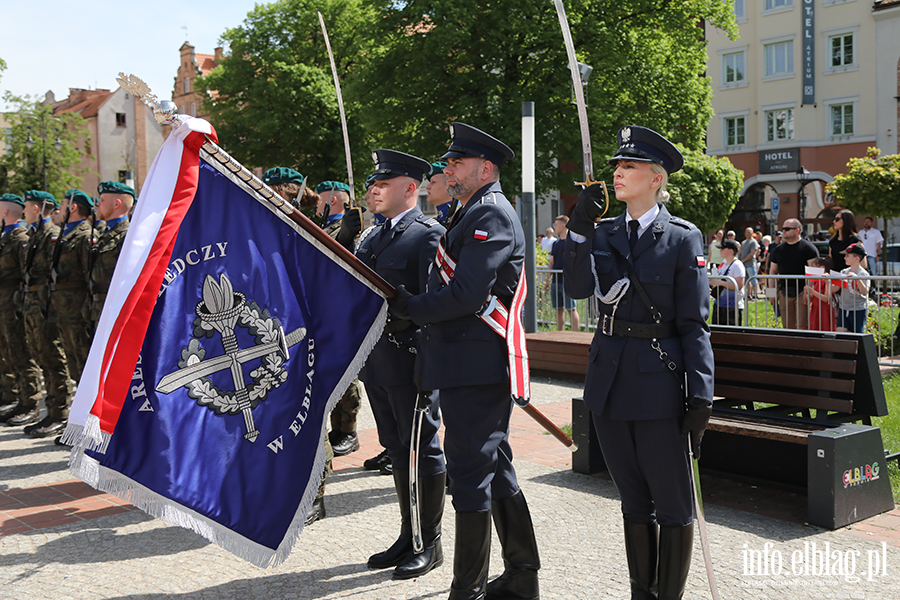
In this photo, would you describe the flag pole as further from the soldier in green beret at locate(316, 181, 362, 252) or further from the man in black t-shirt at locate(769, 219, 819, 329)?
the man in black t-shirt at locate(769, 219, 819, 329)

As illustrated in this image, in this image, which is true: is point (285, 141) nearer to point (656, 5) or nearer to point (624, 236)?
point (656, 5)

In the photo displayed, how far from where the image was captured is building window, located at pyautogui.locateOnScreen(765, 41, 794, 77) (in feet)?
135

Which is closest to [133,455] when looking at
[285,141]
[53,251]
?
[53,251]

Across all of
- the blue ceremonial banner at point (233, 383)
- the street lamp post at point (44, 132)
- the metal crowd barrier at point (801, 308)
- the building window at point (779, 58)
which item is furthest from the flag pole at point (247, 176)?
the street lamp post at point (44, 132)

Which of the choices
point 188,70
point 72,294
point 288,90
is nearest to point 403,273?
point 72,294

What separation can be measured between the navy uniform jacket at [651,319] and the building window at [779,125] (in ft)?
137

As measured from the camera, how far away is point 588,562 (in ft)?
14.8

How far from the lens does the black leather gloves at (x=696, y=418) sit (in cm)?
333

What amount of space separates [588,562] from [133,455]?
2.41 meters

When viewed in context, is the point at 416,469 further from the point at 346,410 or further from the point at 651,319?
the point at 346,410

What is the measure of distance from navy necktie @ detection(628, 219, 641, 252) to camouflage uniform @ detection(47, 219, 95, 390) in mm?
6125

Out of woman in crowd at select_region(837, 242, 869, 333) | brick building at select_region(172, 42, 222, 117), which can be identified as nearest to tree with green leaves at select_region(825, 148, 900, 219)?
woman in crowd at select_region(837, 242, 869, 333)

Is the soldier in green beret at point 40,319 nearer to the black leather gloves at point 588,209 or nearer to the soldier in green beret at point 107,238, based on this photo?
the soldier in green beret at point 107,238

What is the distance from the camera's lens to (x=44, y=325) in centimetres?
853
